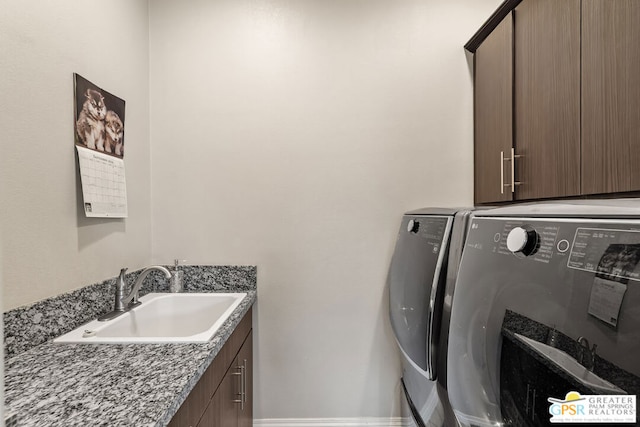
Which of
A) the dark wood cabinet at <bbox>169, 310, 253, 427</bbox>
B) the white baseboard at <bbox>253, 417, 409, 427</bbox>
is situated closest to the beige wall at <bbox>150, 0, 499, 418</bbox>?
the white baseboard at <bbox>253, 417, 409, 427</bbox>

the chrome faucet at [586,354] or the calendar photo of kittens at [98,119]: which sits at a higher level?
the calendar photo of kittens at [98,119]

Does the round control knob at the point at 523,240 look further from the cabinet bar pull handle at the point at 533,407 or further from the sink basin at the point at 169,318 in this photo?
the sink basin at the point at 169,318

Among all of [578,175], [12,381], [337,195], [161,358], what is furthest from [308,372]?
[578,175]

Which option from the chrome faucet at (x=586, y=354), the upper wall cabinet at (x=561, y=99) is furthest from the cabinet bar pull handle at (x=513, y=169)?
the chrome faucet at (x=586, y=354)

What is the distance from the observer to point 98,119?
143 cm

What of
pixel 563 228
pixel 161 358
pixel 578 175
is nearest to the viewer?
pixel 563 228

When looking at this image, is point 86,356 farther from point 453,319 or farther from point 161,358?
point 453,319

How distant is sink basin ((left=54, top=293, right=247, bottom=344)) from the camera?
129 cm

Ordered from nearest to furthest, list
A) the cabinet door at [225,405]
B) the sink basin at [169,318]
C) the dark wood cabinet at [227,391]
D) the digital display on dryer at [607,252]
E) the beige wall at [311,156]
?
the digital display on dryer at [607,252], the dark wood cabinet at [227,391], the cabinet door at [225,405], the sink basin at [169,318], the beige wall at [311,156]

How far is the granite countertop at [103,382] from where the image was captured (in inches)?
27.5

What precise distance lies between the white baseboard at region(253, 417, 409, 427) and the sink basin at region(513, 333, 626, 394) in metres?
1.47

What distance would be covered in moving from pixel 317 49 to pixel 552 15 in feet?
3.64

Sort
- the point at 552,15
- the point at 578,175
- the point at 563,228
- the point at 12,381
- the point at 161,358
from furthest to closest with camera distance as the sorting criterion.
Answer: the point at 552,15
the point at 578,175
the point at 161,358
the point at 12,381
the point at 563,228

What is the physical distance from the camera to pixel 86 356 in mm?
997
